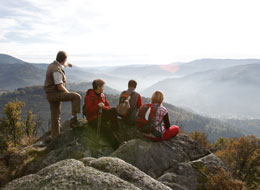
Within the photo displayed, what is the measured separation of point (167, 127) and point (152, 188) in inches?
207

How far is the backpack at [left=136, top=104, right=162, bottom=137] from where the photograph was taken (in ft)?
26.6

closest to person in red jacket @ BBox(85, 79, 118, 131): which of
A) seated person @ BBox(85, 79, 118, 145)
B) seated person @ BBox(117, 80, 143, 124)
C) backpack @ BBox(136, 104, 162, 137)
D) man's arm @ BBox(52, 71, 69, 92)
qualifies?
seated person @ BBox(85, 79, 118, 145)

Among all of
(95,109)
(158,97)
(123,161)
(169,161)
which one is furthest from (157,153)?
(123,161)

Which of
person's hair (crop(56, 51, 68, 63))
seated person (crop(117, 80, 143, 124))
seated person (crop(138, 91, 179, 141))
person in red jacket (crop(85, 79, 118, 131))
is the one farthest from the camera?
seated person (crop(117, 80, 143, 124))

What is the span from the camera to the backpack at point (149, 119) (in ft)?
26.6

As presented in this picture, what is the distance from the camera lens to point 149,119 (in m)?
8.34

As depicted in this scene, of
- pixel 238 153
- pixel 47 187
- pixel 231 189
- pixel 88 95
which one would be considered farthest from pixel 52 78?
pixel 238 153

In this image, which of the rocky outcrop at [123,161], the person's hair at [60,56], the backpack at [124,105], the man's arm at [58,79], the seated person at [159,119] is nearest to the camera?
the rocky outcrop at [123,161]

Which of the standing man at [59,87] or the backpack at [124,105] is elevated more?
the standing man at [59,87]

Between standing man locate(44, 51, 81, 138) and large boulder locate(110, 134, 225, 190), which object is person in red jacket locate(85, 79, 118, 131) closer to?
standing man locate(44, 51, 81, 138)

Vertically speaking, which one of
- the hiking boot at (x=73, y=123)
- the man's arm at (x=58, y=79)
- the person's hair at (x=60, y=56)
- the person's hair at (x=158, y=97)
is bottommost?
the hiking boot at (x=73, y=123)

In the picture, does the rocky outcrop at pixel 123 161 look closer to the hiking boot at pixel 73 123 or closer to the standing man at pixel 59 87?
the hiking boot at pixel 73 123

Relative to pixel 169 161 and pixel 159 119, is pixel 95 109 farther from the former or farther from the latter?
pixel 169 161

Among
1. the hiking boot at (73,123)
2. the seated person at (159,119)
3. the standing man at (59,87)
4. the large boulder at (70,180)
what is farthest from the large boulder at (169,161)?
the large boulder at (70,180)
